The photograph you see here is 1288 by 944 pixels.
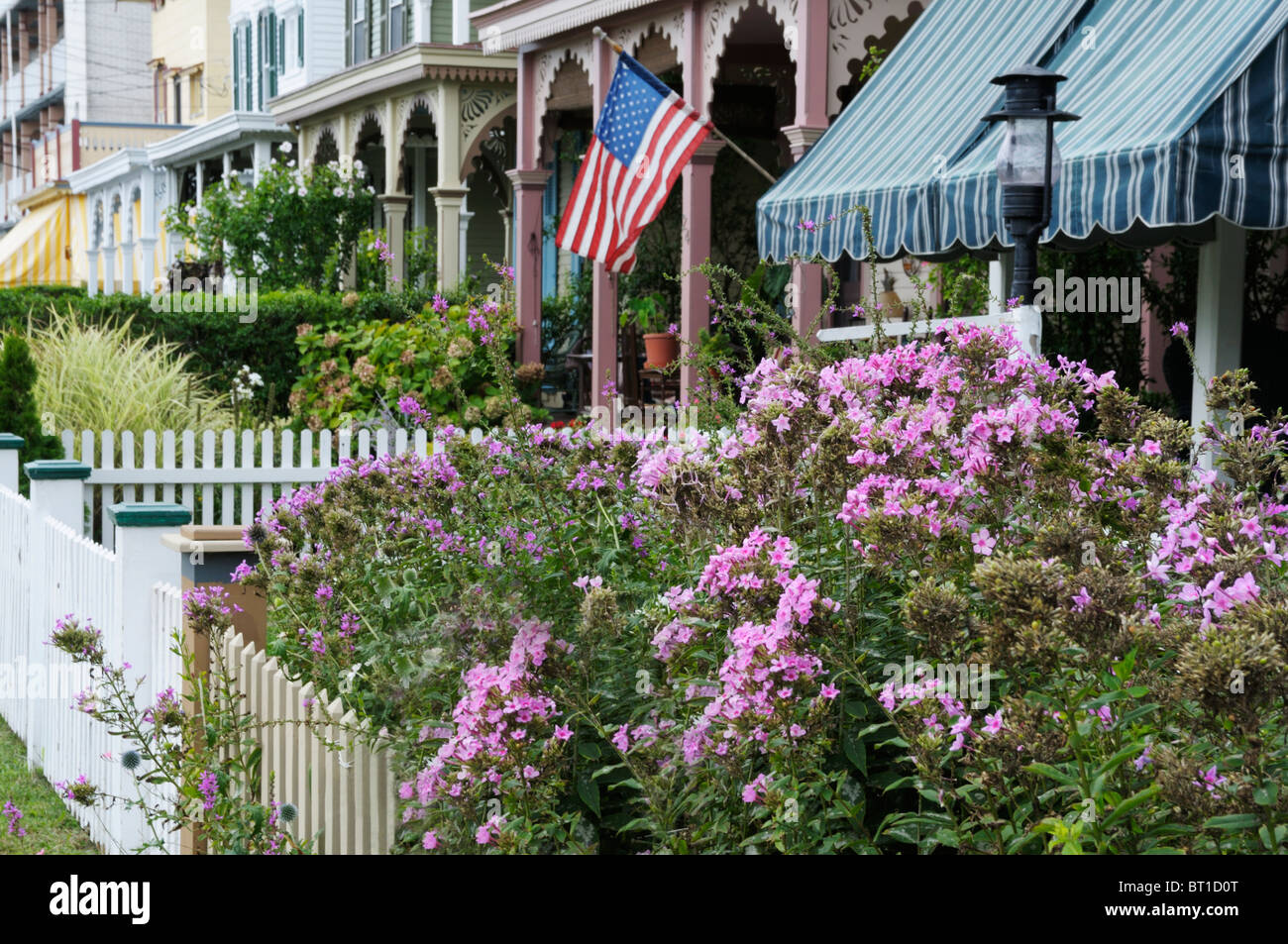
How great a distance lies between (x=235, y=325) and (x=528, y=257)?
3.06 metres

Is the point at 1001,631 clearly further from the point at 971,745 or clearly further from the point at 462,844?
the point at 462,844

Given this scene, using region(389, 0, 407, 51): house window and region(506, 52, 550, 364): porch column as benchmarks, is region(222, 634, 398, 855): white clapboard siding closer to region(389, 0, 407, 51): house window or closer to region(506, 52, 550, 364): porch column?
region(506, 52, 550, 364): porch column

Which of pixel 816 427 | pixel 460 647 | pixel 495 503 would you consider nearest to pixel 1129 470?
pixel 816 427

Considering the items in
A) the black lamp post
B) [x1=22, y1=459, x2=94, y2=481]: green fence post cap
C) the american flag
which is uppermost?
the american flag

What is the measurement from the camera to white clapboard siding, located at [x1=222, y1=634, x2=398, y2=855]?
3.62m

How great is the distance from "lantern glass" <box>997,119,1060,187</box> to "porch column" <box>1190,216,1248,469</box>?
2004 mm

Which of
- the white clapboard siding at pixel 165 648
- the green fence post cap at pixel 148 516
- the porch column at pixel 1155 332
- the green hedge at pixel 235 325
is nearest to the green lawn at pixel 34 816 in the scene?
the white clapboard siding at pixel 165 648

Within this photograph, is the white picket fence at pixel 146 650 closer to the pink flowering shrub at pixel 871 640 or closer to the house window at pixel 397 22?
the pink flowering shrub at pixel 871 640

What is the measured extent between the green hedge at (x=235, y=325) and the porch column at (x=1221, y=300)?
9.38 meters

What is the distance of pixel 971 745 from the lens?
2.55 m

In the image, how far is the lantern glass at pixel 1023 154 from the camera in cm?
714

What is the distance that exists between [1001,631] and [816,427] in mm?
1069

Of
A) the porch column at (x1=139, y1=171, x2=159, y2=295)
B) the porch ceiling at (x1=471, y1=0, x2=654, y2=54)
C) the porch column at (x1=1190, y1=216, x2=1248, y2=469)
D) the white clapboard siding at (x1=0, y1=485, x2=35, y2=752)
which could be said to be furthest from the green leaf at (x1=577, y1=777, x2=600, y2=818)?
the porch column at (x1=139, y1=171, x2=159, y2=295)

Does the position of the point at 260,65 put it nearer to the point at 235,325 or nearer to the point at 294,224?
the point at 294,224
